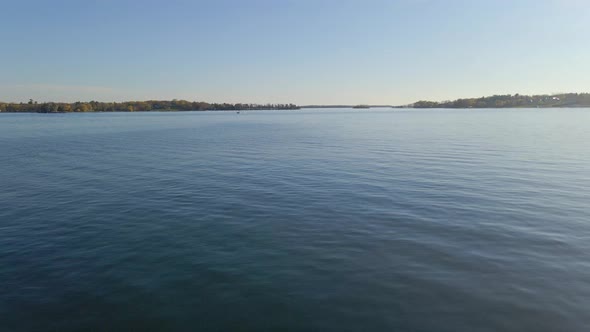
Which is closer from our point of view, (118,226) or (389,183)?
(118,226)

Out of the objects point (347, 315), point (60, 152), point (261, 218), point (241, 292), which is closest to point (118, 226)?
point (261, 218)

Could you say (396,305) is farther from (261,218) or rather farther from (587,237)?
(587,237)

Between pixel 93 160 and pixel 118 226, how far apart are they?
29.2 m

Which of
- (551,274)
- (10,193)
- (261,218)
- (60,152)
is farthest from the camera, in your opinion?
(60,152)

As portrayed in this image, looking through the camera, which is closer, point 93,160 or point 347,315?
point 347,315

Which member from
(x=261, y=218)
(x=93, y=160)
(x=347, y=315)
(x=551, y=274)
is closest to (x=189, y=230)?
(x=261, y=218)

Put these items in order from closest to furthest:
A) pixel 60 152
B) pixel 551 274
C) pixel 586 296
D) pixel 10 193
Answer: pixel 586 296
pixel 551 274
pixel 10 193
pixel 60 152

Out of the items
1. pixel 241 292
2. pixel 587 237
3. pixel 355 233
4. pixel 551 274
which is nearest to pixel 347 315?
pixel 241 292

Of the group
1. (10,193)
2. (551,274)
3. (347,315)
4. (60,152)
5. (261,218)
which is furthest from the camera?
(60,152)

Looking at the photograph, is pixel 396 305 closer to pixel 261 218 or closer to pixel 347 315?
pixel 347 315

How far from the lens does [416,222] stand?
1814 centimetres

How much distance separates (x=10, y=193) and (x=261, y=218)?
20607 millimetres

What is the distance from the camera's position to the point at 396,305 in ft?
35.4

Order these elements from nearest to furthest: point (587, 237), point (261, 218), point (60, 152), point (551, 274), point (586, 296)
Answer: point (586, 296)
point (551, 274)
point (587, 237)
point (261, 218)
point (60, 152)
